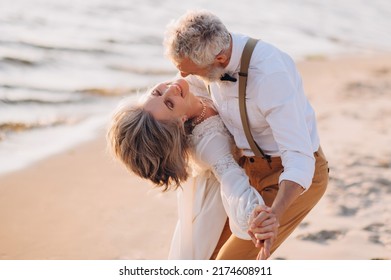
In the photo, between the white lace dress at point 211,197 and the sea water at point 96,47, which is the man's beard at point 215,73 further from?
the sea water at point 96,47

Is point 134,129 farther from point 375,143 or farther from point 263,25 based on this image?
point 263,25

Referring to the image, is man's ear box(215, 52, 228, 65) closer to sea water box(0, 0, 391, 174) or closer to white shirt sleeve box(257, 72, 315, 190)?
white shirt sleeve box(257, 72, 315, 190)

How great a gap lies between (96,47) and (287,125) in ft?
31.0

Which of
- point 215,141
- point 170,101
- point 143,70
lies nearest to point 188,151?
point 215,141

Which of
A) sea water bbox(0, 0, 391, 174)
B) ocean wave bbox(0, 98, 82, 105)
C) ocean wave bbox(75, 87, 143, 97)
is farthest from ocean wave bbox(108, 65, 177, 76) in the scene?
ocean wave bbox(0, 98, 82, 105)

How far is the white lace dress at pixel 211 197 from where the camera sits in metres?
3.61

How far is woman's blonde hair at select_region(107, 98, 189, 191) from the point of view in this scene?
361 cm

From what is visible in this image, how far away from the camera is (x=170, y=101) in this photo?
3.71m

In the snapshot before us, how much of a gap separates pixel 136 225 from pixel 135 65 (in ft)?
21.4

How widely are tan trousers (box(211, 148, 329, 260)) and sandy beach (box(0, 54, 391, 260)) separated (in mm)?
699

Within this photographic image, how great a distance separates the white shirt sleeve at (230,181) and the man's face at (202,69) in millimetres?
354

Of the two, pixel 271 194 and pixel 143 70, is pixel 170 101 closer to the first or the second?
pixel 271 194

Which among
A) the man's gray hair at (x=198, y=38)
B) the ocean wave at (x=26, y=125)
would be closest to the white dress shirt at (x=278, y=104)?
the man's gray hair at (x=198, y=38)
